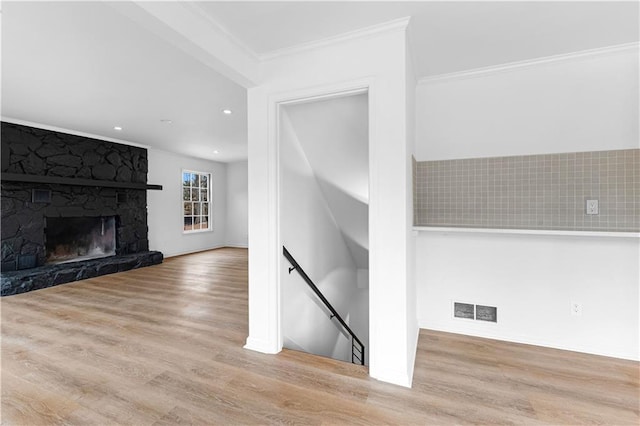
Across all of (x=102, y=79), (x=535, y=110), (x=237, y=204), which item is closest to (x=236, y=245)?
(x=237, y=204)

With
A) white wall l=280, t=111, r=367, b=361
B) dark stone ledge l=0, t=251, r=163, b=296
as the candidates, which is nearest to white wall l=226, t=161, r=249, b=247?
dark stone ledge l=0, t=251, r=163, b=296

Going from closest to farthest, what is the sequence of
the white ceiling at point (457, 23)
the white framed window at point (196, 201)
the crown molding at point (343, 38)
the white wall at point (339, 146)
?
1. the white ceiling at point (457, 23)
2. the crown molding at point (343, 38)
3. the white wall at point (339, 146)
4. the white framed window at point (196, 201)

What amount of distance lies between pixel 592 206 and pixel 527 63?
136 centimetres

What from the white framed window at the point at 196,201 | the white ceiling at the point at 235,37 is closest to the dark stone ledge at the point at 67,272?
the white framed window at the point at 196,201

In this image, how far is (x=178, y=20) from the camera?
175 centimetres

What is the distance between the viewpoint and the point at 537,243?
2643 millimetres

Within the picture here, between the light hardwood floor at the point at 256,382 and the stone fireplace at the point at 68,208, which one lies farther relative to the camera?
the stone fireplace at the point at 68,208

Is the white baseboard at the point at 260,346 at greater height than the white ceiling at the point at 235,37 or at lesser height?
lesser

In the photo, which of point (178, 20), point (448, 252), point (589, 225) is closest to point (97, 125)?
point (178, 20)

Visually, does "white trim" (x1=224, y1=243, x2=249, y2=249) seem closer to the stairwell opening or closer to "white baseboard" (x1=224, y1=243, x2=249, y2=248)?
"white baseboard" (x1=224, y1=243, x2=249, y2=248)

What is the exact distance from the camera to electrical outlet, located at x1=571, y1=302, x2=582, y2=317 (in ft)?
8.26

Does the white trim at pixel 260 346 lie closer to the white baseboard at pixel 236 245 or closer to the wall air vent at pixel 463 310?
the wall air vent at pixel 463 310

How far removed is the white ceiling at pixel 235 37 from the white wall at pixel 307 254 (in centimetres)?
87

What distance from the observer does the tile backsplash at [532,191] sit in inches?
95.7
